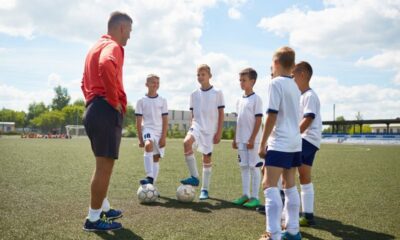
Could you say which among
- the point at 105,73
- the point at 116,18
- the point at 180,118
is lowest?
the point at 105,73

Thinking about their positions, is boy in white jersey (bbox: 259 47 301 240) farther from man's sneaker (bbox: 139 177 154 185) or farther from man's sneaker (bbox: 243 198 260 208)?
man's sneaker (bbox: 139 177 154 185)

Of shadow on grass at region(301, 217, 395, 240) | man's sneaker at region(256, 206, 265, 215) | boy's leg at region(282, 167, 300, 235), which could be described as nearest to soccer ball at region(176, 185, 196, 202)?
man's sneaker at region(256, 206, 265, 215)

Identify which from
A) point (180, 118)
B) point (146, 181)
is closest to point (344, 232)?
point (146, 181)

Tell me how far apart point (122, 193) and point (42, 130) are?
11884 centimetres

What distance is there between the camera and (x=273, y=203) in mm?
3992

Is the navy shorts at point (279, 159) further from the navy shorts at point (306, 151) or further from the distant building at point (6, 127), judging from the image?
the distant building at point (6, 127)

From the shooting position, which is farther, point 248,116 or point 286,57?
point 248,116

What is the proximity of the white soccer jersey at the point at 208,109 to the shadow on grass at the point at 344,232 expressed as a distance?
2855mm

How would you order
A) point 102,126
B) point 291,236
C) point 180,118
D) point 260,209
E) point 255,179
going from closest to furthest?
point 291,236
point 102,126
point 260,209
point 255,179
point 180,118

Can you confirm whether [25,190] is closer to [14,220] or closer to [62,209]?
[62,209]

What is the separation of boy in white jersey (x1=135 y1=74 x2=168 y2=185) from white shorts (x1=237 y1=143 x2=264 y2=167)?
166 cm

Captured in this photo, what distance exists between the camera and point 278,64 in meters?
4.25

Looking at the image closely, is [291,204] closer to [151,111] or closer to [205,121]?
[205,121]

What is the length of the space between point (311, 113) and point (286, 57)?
1.13 m
